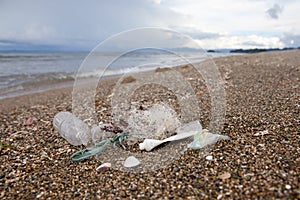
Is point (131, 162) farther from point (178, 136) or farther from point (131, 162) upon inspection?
point (178, 136)

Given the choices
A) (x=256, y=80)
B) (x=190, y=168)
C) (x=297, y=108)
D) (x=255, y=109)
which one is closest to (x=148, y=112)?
(x=190, y=168)

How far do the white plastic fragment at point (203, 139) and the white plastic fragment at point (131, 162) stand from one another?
0.67m

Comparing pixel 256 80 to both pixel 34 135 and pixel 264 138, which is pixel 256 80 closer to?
pixel 264 138

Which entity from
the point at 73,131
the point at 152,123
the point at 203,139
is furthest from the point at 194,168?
the point at 73,131

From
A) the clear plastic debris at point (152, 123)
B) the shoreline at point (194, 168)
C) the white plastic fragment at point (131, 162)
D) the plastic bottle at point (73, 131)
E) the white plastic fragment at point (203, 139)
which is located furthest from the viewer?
the plastic bottle at point (73, 131)

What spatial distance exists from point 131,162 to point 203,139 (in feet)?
3.03

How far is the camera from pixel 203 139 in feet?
9.99

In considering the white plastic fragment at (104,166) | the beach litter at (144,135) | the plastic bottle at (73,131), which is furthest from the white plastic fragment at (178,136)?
the plastic bottle at (73,131)

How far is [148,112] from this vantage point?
3.20 m

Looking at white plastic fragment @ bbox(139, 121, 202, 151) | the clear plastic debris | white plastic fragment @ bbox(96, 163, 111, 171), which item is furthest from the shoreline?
the clear plastic debris

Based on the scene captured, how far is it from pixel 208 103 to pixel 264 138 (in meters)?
2.01

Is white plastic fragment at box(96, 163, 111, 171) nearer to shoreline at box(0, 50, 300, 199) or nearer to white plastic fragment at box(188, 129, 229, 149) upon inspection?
shoreline at box(0, 50, 300, 199)

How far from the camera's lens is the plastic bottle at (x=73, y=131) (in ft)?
11.4

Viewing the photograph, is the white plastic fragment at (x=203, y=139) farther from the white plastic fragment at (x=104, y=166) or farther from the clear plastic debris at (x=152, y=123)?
the white plastic fragment at (x=104, y=166)
